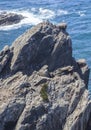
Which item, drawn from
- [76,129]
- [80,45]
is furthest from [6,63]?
[80,45]

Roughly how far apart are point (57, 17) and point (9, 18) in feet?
50.3

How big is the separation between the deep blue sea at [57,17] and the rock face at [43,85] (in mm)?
44348

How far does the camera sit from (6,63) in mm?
75688

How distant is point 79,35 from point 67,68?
67239 mm

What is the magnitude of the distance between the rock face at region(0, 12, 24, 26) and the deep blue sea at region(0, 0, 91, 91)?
7.22 ft

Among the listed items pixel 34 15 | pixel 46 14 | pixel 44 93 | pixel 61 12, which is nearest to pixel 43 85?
pixel 44 93

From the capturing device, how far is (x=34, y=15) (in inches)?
6580

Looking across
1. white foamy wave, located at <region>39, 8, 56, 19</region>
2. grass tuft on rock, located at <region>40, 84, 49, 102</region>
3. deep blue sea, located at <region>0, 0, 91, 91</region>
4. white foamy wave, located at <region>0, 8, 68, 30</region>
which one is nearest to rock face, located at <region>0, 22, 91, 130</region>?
grass tuft on rock, located at <region>40, 84, 49, 102</region>

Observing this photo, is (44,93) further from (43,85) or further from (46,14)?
(46,14)

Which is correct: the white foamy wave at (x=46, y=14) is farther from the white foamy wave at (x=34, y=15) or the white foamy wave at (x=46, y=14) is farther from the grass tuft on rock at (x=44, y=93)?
the grass tuft on rock at (x=44, y=93)

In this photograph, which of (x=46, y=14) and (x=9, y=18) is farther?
(x=46, y=14)

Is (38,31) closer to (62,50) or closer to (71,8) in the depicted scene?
(62,50)

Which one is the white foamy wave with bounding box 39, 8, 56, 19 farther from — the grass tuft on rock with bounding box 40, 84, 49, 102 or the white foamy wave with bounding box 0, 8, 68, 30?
the grass tuft on rock with bounding box 40, 84, 49, 102

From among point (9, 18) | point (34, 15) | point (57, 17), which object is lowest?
point (34, 15)
